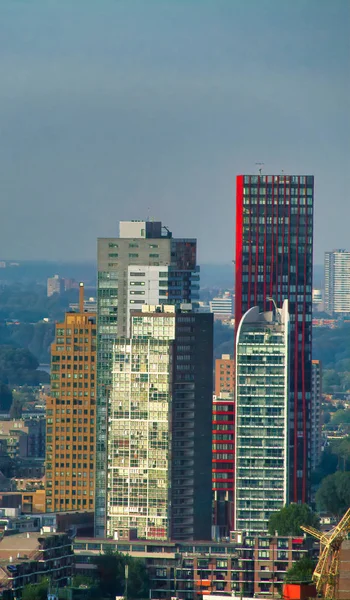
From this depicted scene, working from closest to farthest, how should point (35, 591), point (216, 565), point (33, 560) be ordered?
point (35, 591) → point (33, 560) → point (216, 565)

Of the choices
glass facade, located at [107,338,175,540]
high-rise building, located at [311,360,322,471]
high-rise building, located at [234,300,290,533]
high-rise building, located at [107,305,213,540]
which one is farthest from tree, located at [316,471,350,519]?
high-rise building, located at [311,360,322,471]

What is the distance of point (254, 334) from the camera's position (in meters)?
64.4

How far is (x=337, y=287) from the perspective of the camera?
539 feet

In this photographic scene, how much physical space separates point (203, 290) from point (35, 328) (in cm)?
1553

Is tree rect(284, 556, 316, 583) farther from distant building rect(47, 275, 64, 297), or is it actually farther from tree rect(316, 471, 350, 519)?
distant building rect(47, 275, 64, 297)

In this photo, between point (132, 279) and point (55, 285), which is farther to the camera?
point (55, 285)

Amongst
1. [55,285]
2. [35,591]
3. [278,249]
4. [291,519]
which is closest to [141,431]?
[291,519]

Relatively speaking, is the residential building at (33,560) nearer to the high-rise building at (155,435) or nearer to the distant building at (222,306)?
the high-rise building at (155,435)

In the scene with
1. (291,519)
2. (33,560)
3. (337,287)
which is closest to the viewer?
(33,560)

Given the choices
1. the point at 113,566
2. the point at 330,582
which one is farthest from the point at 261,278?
the point at 330,582

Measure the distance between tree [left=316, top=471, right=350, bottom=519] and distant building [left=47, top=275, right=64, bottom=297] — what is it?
96733 mm

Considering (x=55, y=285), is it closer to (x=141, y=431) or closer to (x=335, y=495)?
(x=335, y=495)

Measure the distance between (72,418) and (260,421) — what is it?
6.24 meters

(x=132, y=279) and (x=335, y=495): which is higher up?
(x=132, y=279)
